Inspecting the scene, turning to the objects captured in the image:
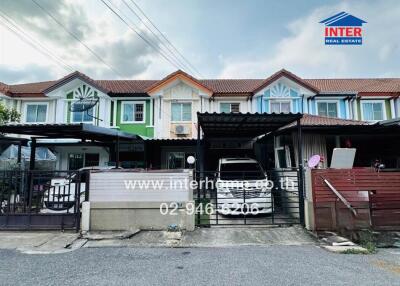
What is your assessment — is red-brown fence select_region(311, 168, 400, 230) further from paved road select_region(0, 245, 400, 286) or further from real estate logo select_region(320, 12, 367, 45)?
real estate logo select_region(320, 12, 367, 45)

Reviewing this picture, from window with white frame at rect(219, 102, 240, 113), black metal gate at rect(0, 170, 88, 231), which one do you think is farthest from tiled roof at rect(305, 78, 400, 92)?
black metal gate at rect(0, 170, 88, 231)

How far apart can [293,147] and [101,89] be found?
1139 cm

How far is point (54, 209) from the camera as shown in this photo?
6637 mm

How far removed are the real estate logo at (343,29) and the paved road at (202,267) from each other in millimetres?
8355

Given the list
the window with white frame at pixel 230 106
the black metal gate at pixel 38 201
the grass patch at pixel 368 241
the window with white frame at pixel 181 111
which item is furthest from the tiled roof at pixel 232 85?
the grass patch at pixel 368 241

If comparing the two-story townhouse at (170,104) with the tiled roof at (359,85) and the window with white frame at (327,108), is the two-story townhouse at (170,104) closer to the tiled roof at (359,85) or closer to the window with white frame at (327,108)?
the window with white frame at (327,108)

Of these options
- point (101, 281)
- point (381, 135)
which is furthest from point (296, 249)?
point (381, 135)

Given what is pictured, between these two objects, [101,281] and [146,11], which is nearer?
[101,281]

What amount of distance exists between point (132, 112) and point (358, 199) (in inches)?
493

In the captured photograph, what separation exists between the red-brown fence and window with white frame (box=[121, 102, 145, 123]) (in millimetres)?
11209

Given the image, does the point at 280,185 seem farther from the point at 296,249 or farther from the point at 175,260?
the point at 175,260

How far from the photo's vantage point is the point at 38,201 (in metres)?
6.59

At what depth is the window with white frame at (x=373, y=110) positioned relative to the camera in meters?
15.6

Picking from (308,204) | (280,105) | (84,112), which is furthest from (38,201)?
(280,105)
